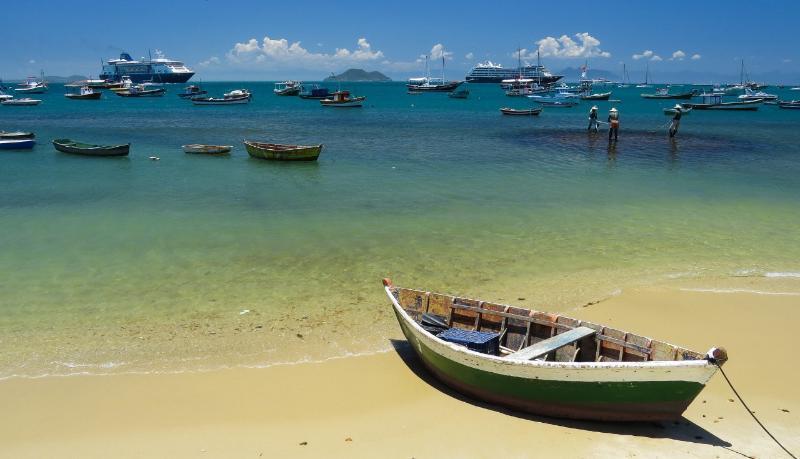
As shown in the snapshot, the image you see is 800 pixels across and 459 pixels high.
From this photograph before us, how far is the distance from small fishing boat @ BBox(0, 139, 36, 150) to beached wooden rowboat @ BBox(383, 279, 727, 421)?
4189 centimetres

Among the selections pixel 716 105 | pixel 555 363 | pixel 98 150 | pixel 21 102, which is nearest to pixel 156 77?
pixel 21 102

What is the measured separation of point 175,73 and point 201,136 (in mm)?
161374

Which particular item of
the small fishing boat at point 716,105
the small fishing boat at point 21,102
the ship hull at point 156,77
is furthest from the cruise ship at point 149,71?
the small fishing boat at point 716,105

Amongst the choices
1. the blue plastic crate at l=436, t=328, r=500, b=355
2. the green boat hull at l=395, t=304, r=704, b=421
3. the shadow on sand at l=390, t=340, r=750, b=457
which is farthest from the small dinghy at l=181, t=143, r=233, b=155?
the shadow on sand at l=390, t=340, r=750, b=457

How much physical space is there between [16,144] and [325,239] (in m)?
34.5

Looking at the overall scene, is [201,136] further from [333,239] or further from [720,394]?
Answer: [720,394]

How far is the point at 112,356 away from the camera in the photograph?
11.7 m

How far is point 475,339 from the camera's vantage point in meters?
10.3

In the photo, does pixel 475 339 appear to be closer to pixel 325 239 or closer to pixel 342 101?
pixel 325 239

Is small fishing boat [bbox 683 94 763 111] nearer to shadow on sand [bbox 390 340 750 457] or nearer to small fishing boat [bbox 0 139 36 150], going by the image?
small fishing boat [bbox 0 139 36 150]

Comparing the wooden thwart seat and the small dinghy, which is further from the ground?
the small dinghy

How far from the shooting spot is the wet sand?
28.6 ft

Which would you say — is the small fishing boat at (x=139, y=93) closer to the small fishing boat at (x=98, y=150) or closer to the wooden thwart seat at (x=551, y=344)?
the small fishing boat at (x=98, y=150)

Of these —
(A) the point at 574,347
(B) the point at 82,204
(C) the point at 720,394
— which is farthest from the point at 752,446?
(B) the point at 82,204
